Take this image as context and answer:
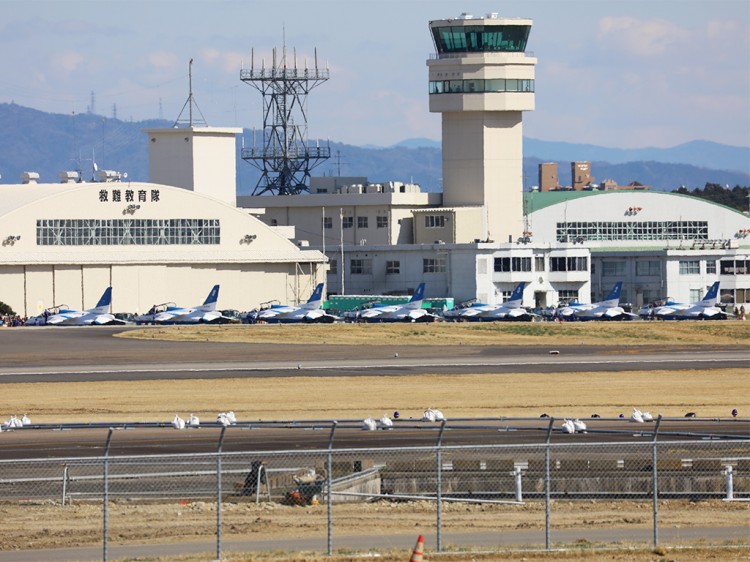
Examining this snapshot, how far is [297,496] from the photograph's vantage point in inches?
1351

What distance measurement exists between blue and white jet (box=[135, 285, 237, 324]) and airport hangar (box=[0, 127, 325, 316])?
260 inches

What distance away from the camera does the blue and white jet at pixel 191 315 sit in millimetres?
114812

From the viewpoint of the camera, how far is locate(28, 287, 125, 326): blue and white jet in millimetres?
112125

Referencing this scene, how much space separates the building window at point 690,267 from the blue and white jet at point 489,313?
917 inches

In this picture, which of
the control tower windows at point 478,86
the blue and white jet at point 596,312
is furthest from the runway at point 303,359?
the control tower windows at point 478,86

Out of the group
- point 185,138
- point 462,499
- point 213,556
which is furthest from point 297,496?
point 185,138

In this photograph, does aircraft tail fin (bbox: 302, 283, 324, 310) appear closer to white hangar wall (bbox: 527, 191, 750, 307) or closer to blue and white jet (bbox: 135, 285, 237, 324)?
blue and white jet (bbox: 135, 285, 237, 324)

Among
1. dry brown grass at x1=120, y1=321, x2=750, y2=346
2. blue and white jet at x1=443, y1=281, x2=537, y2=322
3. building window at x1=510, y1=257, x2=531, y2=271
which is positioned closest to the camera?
dry brown grass at x1=120, y1=321, x2=750, y2=346

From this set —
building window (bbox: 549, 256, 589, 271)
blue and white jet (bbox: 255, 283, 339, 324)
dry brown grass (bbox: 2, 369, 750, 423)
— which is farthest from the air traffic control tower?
dry brown grass (bbox: 2, 369, 750, 423)

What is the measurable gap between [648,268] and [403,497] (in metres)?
109

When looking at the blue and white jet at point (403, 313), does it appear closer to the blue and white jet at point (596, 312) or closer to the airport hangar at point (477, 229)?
the blue and white jet at point (596, 312)

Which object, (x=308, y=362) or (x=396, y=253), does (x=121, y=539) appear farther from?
(x=396, y=253)

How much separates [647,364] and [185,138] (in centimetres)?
7872

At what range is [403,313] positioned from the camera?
11669 cm
